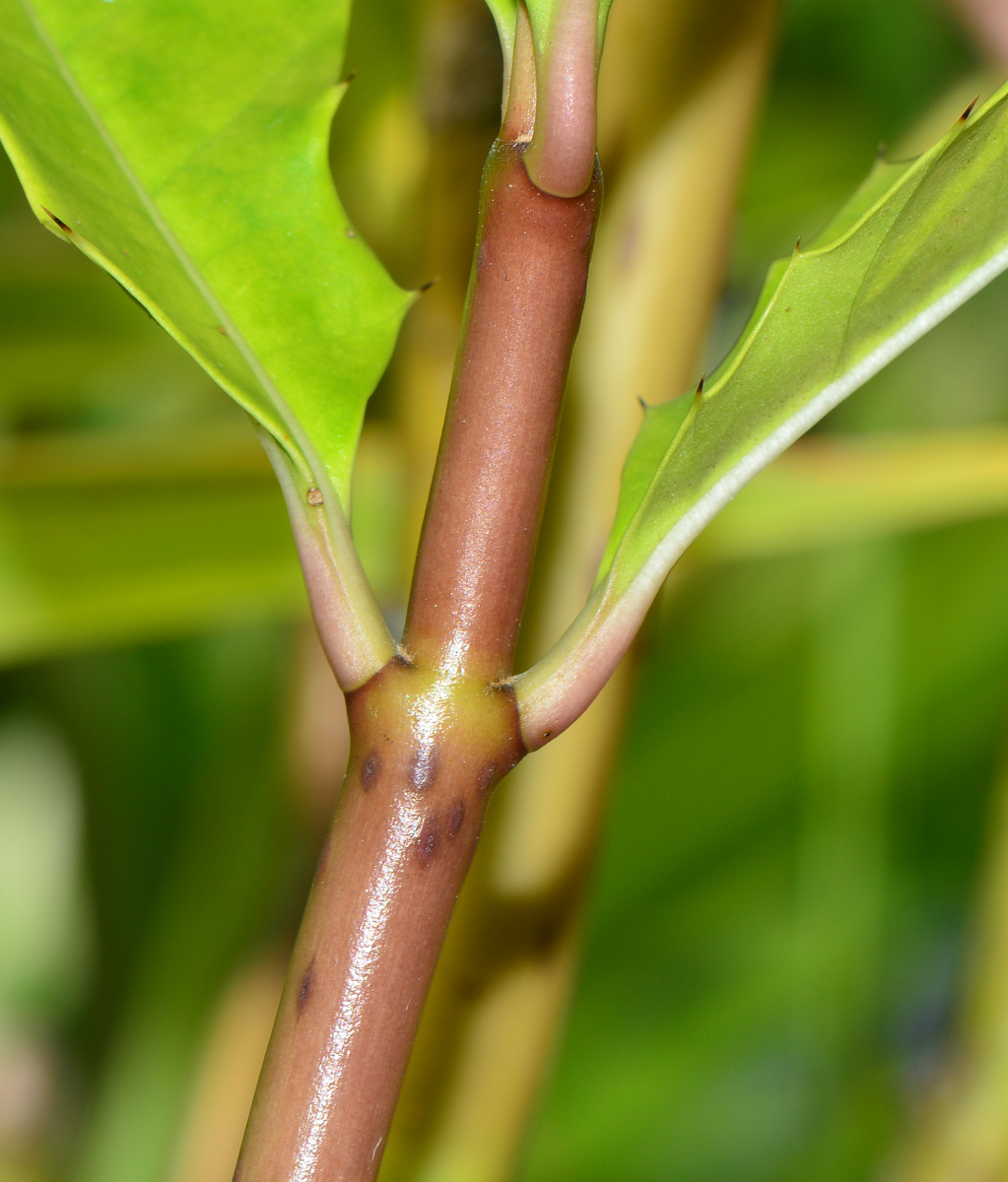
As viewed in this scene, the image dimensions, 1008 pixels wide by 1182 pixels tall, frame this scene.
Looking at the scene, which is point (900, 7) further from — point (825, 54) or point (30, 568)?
point (30, 568)

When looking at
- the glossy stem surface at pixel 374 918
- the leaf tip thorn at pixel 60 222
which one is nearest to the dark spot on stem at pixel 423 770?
the glossy stem surface at pixel 374 918

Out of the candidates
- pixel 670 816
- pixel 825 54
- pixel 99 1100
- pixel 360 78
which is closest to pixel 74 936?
pixel 99 1100

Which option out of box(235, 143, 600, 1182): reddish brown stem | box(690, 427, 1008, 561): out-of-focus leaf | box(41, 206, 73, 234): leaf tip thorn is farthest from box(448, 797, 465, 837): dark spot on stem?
box(690, 427, 1008, 561): out-of-focus leaf

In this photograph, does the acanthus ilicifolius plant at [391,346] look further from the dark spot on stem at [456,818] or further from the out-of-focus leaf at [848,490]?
the out-of-focus leaf at [848,490]

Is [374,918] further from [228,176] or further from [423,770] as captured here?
[228,176]

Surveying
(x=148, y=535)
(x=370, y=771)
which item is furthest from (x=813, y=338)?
(x=148, y=535)

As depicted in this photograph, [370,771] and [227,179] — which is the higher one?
[227,179]

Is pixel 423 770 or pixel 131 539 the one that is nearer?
pixel 423 770
